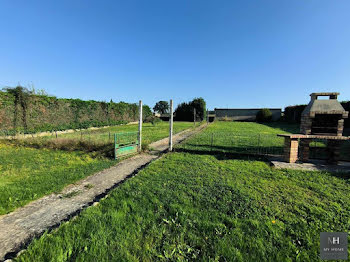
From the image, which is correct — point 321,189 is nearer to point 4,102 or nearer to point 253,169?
point 253,169

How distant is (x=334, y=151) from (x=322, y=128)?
1.00 meters

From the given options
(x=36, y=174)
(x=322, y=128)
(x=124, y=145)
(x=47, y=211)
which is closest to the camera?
(x=47, y=211)

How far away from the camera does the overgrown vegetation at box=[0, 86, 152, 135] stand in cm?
1244

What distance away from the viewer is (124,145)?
283 inches

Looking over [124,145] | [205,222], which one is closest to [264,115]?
[124,145]

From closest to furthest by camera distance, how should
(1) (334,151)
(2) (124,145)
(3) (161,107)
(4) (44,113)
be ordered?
(1) (334,151)
(2) (124,145)
(4) (44,113)
(3) (161,107)

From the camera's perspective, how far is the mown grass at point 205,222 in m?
1.99

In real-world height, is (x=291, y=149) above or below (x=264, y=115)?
below

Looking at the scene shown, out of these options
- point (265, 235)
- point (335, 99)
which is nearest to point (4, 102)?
point (265, 235)

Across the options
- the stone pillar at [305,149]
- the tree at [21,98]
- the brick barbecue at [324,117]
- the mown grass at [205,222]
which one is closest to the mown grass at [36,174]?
the mown grass at [205,222]

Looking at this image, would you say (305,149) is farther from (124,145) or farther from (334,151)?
(124,145)

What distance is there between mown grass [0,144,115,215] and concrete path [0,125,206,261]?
27 cm

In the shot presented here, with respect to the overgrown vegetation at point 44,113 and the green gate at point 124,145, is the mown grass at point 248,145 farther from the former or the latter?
the overgrown vegetation at point 44,113

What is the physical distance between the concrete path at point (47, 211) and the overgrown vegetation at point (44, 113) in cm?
1252
